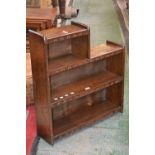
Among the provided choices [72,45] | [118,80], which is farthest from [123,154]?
[72,45]

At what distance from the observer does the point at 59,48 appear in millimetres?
1756

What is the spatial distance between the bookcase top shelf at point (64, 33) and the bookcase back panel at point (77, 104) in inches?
18.2

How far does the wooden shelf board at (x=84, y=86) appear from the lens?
170cm

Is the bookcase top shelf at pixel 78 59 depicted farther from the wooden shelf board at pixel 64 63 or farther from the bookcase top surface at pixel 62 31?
the bookcase top surface at pixel 62 31

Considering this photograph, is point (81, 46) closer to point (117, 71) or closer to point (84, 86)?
point (84, 86)

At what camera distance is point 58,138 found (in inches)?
68.8

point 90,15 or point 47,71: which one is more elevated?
point 90,15

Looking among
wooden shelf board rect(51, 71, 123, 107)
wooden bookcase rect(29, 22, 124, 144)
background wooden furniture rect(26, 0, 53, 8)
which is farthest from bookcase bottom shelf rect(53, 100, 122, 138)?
background wooden furniture rect(26, 0, 53, 8)

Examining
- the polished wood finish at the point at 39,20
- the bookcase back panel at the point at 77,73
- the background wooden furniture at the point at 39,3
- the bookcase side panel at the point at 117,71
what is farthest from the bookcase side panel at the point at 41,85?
the background wooden furniture at the point at 39,3

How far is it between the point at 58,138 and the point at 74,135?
11 centimetres

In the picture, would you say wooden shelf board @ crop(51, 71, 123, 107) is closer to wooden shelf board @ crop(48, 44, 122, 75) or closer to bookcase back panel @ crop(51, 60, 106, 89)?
bookcase back panel @ crop(51, 60, 106, 89)
